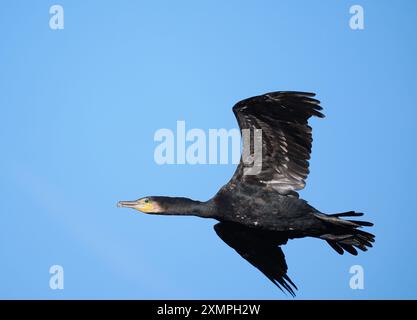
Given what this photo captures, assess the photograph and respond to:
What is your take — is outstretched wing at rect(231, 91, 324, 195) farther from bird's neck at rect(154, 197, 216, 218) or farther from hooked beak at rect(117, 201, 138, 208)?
hooked beak at rect(117, 201, 138, 208)

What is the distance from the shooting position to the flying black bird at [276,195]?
10.8 m

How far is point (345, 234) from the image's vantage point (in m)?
11.3

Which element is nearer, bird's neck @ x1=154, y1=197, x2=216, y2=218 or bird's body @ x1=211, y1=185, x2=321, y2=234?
bird's body @ x1=211, y1=185, x2=321, y2=234

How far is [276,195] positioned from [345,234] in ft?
3.43

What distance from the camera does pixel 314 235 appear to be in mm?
11227

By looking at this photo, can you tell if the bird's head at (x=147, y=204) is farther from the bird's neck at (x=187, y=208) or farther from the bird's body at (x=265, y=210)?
the bird's body at (x=265, y=210)

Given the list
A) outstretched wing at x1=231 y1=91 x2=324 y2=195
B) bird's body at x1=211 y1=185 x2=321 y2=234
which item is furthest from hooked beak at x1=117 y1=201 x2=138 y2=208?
outstretched wing at x1=231 y1=91 x2=324 y2=195

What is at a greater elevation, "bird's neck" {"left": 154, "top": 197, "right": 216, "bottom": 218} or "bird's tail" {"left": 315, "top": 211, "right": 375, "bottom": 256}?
"bird's neck" {"left": 154, "top": 197, "right": 216, "bottom": 218}

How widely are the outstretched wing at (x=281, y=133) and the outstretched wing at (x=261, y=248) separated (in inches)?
41.2

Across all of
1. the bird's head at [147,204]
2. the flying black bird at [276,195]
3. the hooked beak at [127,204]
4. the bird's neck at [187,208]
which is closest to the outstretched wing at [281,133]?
the flying black bird at [276,195]

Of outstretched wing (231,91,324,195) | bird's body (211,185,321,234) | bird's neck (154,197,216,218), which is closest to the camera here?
outstretched wing (231,91,324,195)

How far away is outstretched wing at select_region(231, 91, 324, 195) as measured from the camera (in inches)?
418

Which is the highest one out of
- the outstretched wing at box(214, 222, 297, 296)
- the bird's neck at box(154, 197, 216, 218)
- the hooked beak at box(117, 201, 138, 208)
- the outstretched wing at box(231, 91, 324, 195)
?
the outstretched wing at box(231, 91, 324, 195)

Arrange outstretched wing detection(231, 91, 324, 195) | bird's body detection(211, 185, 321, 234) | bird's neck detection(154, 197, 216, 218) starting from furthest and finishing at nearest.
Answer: bird's neck detection(154, 197, 216, 218) → bird's body detection(211, 185, 321, 234) → outstretched wing detection(231, 91, 324, 195)
